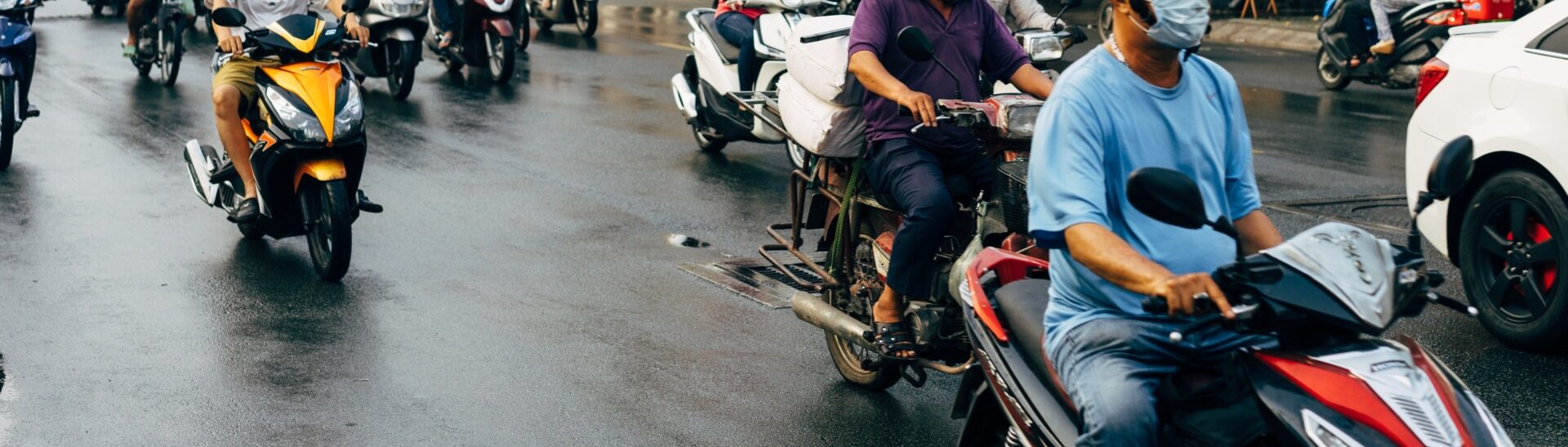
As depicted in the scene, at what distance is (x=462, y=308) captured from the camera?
21.8 feet

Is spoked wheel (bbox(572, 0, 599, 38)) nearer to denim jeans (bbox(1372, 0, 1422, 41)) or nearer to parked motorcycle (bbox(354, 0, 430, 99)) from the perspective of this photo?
parked motorcycle (bbox(354, 0, 430, 99))

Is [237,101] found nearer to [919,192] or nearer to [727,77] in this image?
[727,77]

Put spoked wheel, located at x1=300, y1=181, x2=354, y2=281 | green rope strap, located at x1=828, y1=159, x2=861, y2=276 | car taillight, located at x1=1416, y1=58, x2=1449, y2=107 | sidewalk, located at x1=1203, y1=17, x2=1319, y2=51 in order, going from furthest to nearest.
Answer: sidewalk, located at x1=1203, y1=17, x2=1319, y2=51
spoked wheel, located at x1=300, y1=181, x2=354, y2=281
car taillight, located at x1=1416, y1=58, x2=1449, y2=107
green rope strap, located at x1=828, y1=159, x2=861, y2=276

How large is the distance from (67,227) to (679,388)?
3.95 meters

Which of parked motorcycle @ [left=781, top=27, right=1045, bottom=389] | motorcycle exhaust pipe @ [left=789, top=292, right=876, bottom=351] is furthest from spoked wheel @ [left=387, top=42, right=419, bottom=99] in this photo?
motorcycle exhaust pipe @ [left=789, top=292, right=876, bottom=351]

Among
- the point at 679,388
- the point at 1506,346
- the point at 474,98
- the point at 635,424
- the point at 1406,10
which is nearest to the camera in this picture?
the point at 635,424

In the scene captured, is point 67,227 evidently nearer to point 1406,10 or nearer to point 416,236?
point 416,236

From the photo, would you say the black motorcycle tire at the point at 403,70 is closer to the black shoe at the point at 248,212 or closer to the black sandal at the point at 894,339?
the black shoe at the point at 248,212

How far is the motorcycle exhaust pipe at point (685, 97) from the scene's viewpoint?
10.6m

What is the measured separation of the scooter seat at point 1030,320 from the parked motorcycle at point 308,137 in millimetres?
3915

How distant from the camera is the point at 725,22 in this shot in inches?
406

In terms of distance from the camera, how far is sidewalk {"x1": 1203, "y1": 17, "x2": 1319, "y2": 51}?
1977 cm

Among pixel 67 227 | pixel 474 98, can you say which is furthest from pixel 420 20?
pixel 67 227

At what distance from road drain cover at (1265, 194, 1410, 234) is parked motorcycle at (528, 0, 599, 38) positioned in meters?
11.0
